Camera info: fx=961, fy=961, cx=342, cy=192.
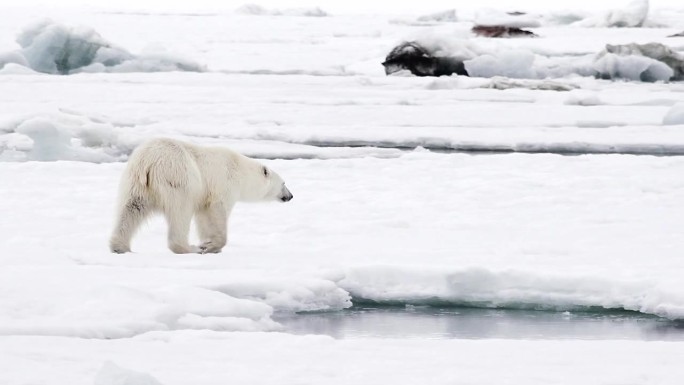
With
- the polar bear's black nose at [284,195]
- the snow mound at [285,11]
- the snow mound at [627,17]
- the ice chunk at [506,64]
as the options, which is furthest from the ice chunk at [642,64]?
the snow mound at [285,11]

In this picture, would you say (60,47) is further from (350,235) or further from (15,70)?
(350,235)

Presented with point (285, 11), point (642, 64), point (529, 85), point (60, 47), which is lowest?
point (529, 85)

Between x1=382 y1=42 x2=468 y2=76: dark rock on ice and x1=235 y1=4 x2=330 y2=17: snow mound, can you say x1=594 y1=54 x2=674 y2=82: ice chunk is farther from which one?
x1=235 y1=4 x2=330 y2=17: snow mound

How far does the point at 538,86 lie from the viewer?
43.0ft

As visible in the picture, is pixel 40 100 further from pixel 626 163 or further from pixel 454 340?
pixel 454 340

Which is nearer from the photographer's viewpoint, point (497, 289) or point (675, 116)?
point (497, 289)

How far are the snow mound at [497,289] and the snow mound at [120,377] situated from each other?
5.22ft

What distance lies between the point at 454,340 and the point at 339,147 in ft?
19.4

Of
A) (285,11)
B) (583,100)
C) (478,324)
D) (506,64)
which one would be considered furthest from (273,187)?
(285,11)

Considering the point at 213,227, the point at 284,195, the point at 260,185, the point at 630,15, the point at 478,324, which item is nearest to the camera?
the point at 478,324

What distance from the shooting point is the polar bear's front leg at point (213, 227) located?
166 inches

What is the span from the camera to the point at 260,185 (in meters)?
4.62

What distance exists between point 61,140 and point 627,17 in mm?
22119

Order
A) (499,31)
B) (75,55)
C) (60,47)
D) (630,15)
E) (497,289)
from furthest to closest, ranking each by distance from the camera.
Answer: (630,15) → (499,31) → (75,55) → (60,47) → (497,289)
